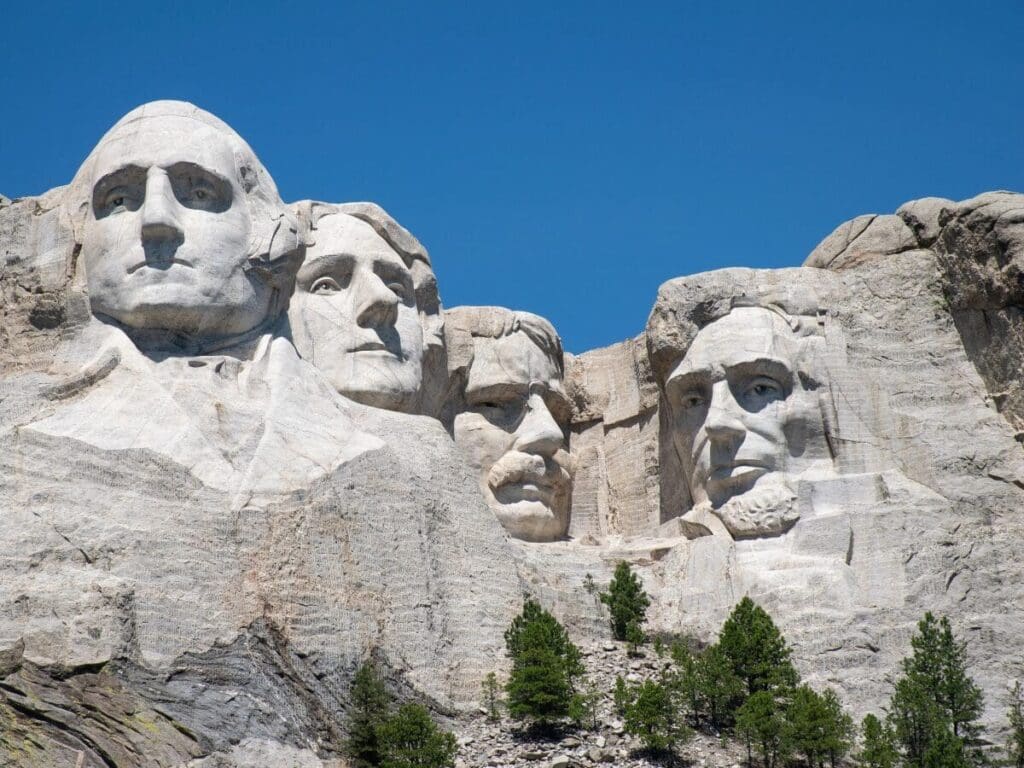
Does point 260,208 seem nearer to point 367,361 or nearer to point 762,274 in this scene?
point 367,361

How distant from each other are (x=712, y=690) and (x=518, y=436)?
4.41 meters

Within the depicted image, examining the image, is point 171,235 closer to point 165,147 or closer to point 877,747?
point 165,147

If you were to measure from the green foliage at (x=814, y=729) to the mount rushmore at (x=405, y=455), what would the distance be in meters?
1.24

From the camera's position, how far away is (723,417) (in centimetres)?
2386

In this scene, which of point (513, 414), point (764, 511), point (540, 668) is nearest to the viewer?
point (540, 668)

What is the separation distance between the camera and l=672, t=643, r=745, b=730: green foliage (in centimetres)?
2119

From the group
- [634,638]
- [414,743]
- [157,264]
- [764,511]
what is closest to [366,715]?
[414,743]

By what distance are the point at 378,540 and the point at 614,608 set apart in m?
2.33

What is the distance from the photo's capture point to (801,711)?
20.6 m

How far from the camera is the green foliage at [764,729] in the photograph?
20.5 meters

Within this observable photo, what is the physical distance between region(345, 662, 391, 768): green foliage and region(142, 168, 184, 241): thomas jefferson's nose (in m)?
3.79

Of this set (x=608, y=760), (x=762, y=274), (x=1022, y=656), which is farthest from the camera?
(x=762, y=274)

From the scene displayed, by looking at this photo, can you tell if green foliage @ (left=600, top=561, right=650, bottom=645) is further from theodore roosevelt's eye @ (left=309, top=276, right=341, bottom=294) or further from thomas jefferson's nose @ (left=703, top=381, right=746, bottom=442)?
theodore roosevelt's eye @ (left=309, top=276, right=341, bottom=294)

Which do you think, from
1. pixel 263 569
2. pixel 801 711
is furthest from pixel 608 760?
pixel 263 569
